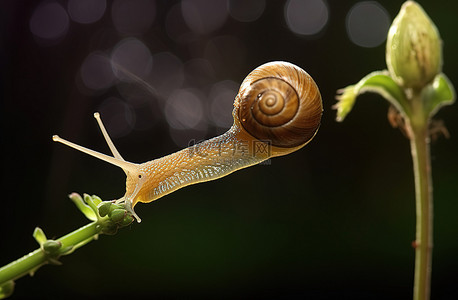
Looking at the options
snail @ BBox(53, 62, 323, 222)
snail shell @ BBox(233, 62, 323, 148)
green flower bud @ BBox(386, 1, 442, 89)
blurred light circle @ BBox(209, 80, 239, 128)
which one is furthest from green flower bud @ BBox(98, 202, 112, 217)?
blurred light circle @ BBox(209, 80, 239, 128)

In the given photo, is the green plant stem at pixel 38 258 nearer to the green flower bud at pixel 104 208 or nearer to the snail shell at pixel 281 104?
the green flower bud at pixel 104 208

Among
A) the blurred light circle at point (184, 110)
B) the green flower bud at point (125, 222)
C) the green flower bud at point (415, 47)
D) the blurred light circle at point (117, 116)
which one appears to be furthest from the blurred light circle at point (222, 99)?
the green flower bud at point (125, 222)

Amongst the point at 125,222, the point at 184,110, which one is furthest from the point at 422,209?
the point at 184,110

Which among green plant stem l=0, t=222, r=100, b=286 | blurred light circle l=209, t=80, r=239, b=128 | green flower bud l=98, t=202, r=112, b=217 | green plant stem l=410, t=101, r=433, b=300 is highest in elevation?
blurred light circle l=209, t=80, r=239, b=128

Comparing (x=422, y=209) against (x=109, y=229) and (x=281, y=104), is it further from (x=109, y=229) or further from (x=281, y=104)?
(x=109, y=229)

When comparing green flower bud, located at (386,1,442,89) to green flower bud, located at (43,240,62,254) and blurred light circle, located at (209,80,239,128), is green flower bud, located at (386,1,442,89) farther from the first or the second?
blurred light circle, located at (209,80,239,128)
